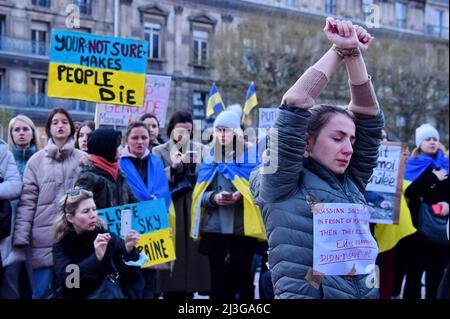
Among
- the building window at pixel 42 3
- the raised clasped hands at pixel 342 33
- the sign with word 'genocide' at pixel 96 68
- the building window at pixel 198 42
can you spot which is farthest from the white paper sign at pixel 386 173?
the raised clasped hands at pixel 342 33

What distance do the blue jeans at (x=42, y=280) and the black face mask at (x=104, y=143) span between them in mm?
877

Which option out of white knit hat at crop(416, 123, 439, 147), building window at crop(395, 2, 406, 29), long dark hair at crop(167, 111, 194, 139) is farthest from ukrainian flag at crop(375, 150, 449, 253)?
long dark hair at crop(167, 111, 194, 139)

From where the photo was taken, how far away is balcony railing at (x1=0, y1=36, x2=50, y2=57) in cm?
554

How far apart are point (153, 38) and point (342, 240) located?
14.7ft

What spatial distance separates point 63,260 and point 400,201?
11.2 feet

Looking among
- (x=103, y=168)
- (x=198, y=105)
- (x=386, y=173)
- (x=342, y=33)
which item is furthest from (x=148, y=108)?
(x=342, y=33)

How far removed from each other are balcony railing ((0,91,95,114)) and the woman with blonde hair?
0.13 meters

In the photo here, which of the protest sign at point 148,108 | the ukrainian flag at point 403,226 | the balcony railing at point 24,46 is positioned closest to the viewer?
the balcony railing at point 24,46

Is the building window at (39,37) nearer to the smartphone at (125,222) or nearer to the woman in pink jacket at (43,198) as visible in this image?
the woman in pink jacket at (43,198)

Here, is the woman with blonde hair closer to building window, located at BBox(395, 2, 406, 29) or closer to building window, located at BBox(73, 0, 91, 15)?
building window, located at BBox(73, 0, 91, 15)

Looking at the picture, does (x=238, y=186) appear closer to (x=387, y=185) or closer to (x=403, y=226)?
(x=387, y=185)

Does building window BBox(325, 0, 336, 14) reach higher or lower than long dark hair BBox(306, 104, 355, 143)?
higher

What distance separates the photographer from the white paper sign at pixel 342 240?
128 inches

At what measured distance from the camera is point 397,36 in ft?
29.7
